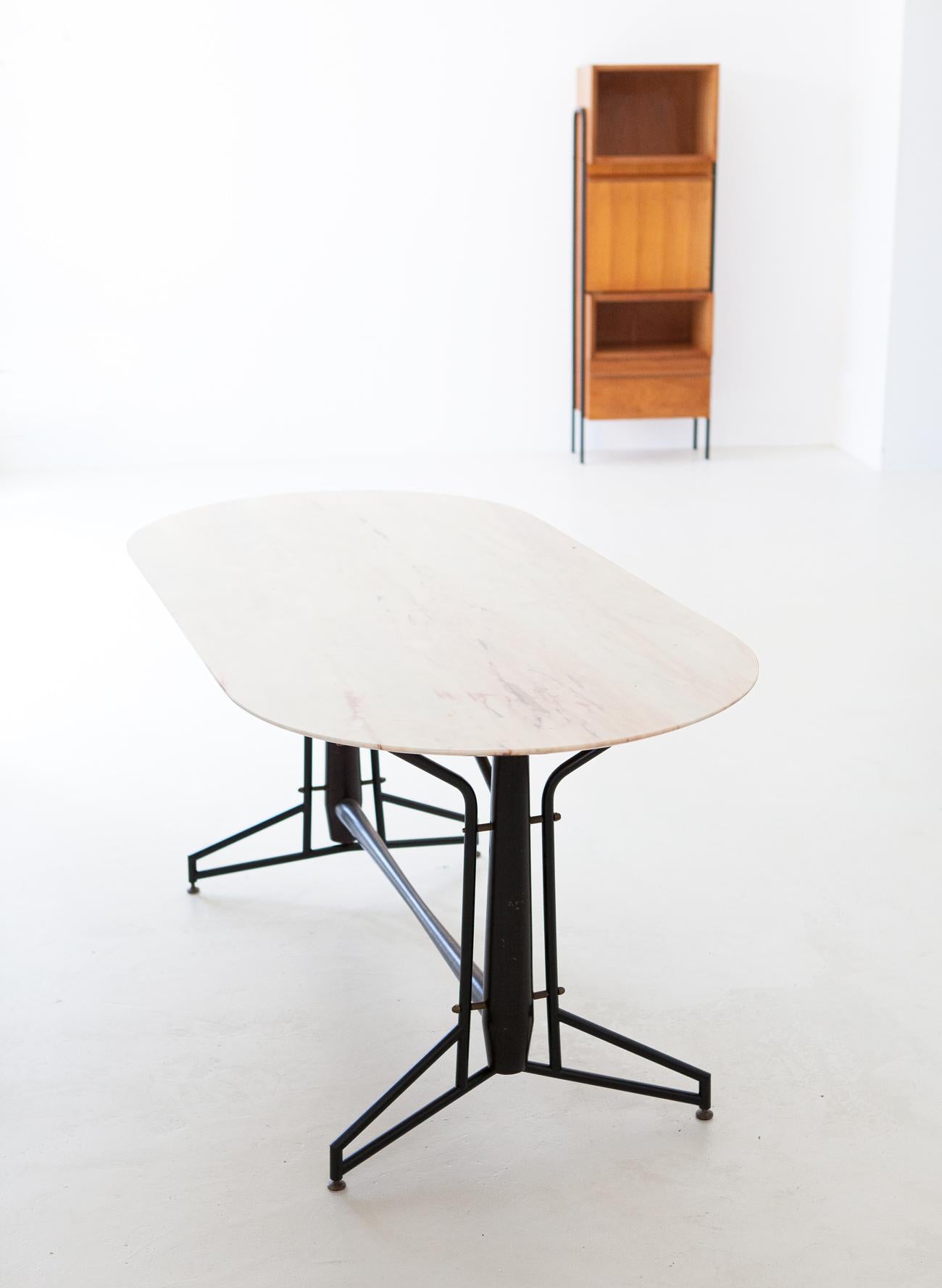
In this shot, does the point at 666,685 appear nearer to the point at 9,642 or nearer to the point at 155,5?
the point at 9,642

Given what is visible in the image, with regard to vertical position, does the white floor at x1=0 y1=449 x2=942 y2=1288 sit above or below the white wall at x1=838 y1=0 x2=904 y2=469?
below

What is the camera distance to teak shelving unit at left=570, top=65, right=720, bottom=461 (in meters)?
6.57

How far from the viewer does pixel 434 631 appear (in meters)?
2.10

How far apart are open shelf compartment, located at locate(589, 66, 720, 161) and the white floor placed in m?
3.56

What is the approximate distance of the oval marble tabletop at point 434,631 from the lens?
1.74m

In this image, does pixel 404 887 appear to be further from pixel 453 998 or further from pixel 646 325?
pixel 646 325

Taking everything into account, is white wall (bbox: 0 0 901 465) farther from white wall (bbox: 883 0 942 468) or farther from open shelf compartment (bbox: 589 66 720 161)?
white wall (bbox: 883 0 942 468)

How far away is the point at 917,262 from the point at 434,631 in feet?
17.3

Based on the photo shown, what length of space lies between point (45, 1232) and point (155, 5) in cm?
622

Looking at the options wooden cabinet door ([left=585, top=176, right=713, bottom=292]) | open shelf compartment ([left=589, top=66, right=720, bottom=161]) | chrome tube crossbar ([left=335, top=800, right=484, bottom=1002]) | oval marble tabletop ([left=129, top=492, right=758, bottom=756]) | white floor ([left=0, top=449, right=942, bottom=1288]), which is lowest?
white floor ([left=0, top=449, right=942, bottom=1288])

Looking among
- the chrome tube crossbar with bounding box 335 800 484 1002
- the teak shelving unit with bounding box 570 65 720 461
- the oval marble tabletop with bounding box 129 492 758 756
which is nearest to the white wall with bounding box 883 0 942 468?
the teak shelving unit with bounding box 570 65 720 461

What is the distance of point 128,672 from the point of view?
13.7 feet

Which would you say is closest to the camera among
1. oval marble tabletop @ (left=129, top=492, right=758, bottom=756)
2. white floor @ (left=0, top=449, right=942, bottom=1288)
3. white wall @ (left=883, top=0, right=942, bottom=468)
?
oval marble tabletop @ (left=129, top=492, right=758, bottom=756)

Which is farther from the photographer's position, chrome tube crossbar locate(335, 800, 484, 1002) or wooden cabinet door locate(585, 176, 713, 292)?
wooden cabinet door locate(585, 176, 713, 292)
